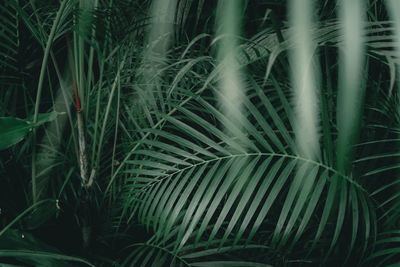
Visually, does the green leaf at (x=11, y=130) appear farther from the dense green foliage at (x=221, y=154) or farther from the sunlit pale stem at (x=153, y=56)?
the sunlit pale stem at (x=153, y=56)

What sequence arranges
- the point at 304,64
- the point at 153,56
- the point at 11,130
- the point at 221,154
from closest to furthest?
the point at 304,64 < the point at 11,130 < the point at 221,154 < the point at 153,56

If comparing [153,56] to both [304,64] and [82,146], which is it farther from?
[304,64]

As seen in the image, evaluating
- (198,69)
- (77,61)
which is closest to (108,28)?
(77,61)

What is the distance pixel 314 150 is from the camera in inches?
27.6

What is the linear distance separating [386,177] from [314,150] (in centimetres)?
35

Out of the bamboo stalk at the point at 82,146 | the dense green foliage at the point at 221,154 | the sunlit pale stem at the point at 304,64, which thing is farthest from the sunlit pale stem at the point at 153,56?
the sunlit pale stem at the point at 304,64

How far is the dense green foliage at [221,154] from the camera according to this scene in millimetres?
652

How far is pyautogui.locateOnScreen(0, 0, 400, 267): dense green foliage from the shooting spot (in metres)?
0.65

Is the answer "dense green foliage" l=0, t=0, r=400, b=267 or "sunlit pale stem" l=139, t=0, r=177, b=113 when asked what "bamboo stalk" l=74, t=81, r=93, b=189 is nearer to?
"dense green foliage" l=0, t=0, r=400, b=267

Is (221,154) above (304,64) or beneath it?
beneath

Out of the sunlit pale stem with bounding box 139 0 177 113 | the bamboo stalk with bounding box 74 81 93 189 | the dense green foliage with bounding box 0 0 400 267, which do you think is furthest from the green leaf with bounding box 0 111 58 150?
the sunlit pale stem with bounding box 139 0 177 113

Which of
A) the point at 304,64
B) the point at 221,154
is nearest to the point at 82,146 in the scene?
the point at 221,154

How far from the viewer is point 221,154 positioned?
825 millimetres

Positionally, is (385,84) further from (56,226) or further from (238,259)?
(56,226)
